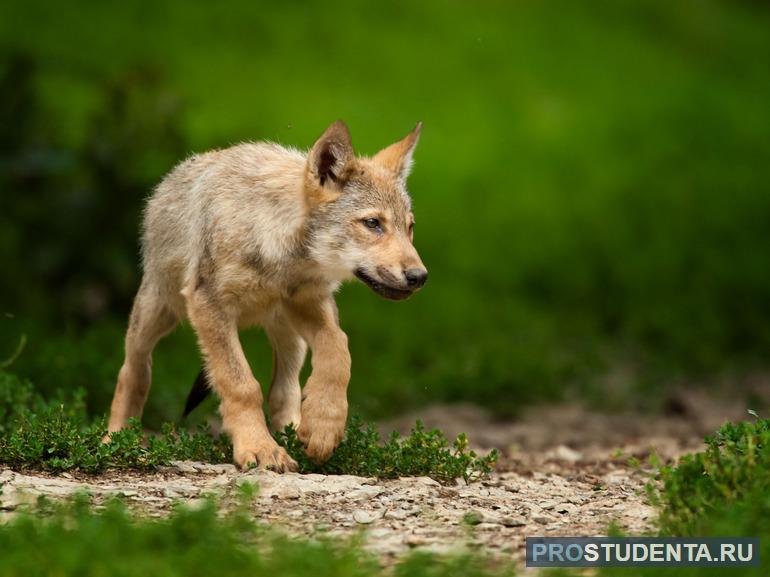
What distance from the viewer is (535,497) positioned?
6.63 m

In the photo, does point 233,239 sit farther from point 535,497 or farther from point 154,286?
point 535,497

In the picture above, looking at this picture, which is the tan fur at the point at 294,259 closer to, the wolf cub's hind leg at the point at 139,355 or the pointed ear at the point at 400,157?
the pointed ear at the point at 400,157

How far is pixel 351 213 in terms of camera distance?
7070 millimetres

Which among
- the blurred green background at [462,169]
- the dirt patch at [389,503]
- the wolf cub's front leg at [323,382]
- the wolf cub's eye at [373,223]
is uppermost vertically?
the blurred green background at [462,169]

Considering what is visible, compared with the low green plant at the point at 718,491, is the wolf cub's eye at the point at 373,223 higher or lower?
higher

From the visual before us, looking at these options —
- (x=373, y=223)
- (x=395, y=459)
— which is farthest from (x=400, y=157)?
(x=395, y=459)

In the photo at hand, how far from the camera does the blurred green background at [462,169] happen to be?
1258 centimetres

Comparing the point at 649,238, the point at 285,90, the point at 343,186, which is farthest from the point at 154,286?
the point at 285,90

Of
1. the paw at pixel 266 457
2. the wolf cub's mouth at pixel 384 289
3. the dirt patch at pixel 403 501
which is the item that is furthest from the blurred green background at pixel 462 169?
the dirt patch at pixel 403 501

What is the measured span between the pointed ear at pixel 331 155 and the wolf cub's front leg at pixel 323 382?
0.75 metres

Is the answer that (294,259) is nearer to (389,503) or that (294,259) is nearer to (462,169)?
(389,503)

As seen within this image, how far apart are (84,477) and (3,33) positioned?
491 inches

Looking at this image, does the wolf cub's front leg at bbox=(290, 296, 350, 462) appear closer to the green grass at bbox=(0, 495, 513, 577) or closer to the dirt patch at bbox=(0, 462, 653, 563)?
the dirt patch at bbox=(0, 462, 653, 563)

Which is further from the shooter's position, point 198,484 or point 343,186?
A: point 343,186
